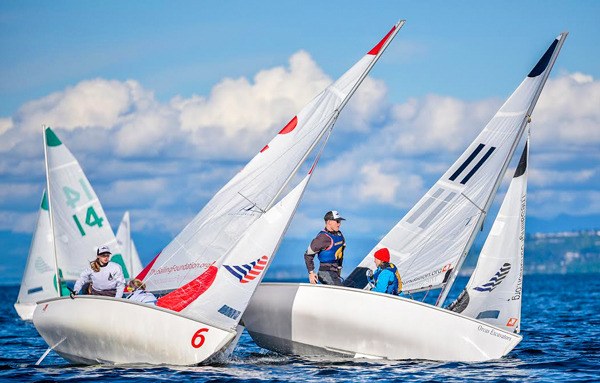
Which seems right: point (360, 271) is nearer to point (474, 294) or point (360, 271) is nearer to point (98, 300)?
point (474, 294)

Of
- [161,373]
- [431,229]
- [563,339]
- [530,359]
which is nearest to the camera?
[161,373]

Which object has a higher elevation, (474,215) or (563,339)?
(474,215)

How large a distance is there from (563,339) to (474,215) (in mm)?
5540

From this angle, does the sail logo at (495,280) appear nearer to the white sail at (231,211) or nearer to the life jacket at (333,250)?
the life jacket at (333,250)

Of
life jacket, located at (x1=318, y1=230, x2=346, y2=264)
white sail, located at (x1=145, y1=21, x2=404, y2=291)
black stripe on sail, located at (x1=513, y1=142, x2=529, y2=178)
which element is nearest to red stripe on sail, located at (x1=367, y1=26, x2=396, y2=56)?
white sail, located at (x1=145, y1=21, x2=404, y2=291)

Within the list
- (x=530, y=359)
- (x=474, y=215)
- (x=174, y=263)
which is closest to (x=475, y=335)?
(x=530, y=359)

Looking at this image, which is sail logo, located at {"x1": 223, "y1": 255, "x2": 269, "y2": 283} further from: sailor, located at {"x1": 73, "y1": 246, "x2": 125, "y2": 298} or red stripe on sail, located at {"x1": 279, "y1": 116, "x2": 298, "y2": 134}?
red stripe on sail, located at {"x1": 279, "y1": 116, "x2": 298, "y2": 134}

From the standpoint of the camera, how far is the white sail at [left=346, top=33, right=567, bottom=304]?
21.5m

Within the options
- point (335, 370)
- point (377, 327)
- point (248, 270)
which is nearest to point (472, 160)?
A: point (377, 327)

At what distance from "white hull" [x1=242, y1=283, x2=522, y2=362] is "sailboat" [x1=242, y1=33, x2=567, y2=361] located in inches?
0.7

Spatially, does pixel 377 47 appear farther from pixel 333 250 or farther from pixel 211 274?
pixel 211 274

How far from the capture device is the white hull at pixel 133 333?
17.6 meters

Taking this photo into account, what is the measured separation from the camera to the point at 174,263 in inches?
826

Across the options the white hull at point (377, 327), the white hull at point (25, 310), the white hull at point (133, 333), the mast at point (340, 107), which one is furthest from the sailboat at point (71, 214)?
the white hull at point (377, 327)
